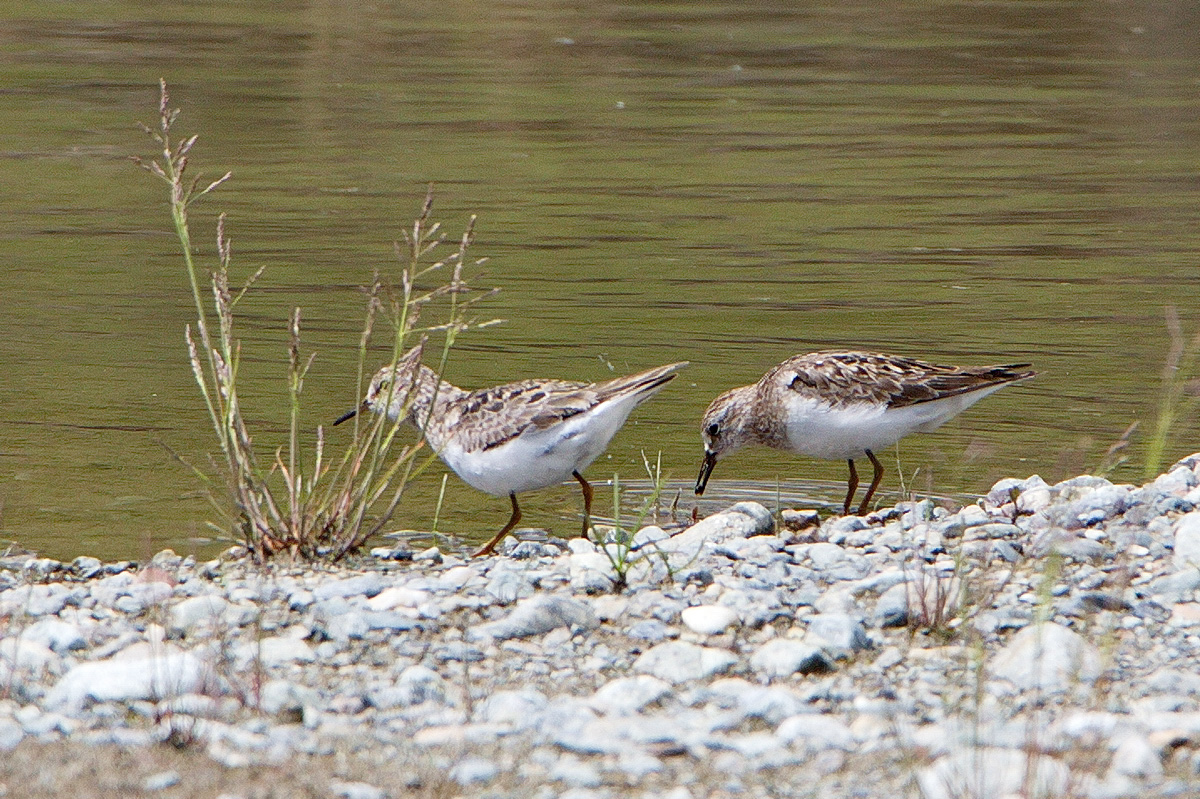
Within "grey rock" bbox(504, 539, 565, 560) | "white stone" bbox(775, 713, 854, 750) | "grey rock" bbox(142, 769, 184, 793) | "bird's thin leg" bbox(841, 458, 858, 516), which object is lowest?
"bird's thin leg" bbox(841, 458, 858, 516)

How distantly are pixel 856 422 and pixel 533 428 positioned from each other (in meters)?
1.72

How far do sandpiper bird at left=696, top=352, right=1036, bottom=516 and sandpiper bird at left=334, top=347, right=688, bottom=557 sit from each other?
1.08 m

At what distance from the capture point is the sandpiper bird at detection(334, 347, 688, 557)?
7.48 m

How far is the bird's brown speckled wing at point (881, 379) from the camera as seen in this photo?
838cm

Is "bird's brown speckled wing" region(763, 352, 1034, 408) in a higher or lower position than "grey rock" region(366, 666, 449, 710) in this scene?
higher

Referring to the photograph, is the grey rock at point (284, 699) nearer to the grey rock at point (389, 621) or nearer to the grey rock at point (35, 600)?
the grey rock at point (389, 621)

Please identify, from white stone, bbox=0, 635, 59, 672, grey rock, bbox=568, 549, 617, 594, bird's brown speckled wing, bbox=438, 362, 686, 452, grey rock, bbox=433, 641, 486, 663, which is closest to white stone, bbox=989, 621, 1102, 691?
grey rock, bbox=568, 549, 617, 594

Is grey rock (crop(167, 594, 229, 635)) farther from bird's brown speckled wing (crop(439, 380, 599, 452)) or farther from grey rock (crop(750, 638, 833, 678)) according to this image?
bird's brown speckled wing (crop(439, 380, 599, 452))

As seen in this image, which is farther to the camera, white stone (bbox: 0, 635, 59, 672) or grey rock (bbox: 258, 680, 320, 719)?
white stone (bbox: 0, 635, 59, 672)

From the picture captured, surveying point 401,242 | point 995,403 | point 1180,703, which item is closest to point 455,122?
point 401,242

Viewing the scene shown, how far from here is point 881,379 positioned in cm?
839

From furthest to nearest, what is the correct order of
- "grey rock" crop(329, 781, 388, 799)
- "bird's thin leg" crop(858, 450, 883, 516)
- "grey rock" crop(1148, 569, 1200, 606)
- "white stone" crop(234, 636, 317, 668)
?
"bird's thin leg" crop(858, 450, 883, 516) < "grey rock" crop(1148, 569, 1200, 606) < "white stone" crop(234, 636, 317, 668) < "grey rock" crop(329, 781, 388, 799)

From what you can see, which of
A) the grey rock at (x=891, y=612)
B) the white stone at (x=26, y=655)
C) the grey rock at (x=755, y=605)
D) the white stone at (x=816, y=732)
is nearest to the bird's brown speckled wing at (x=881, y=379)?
the grey rock at (x=755, y=605)

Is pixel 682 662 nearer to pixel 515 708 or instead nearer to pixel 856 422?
pixel 515 708
